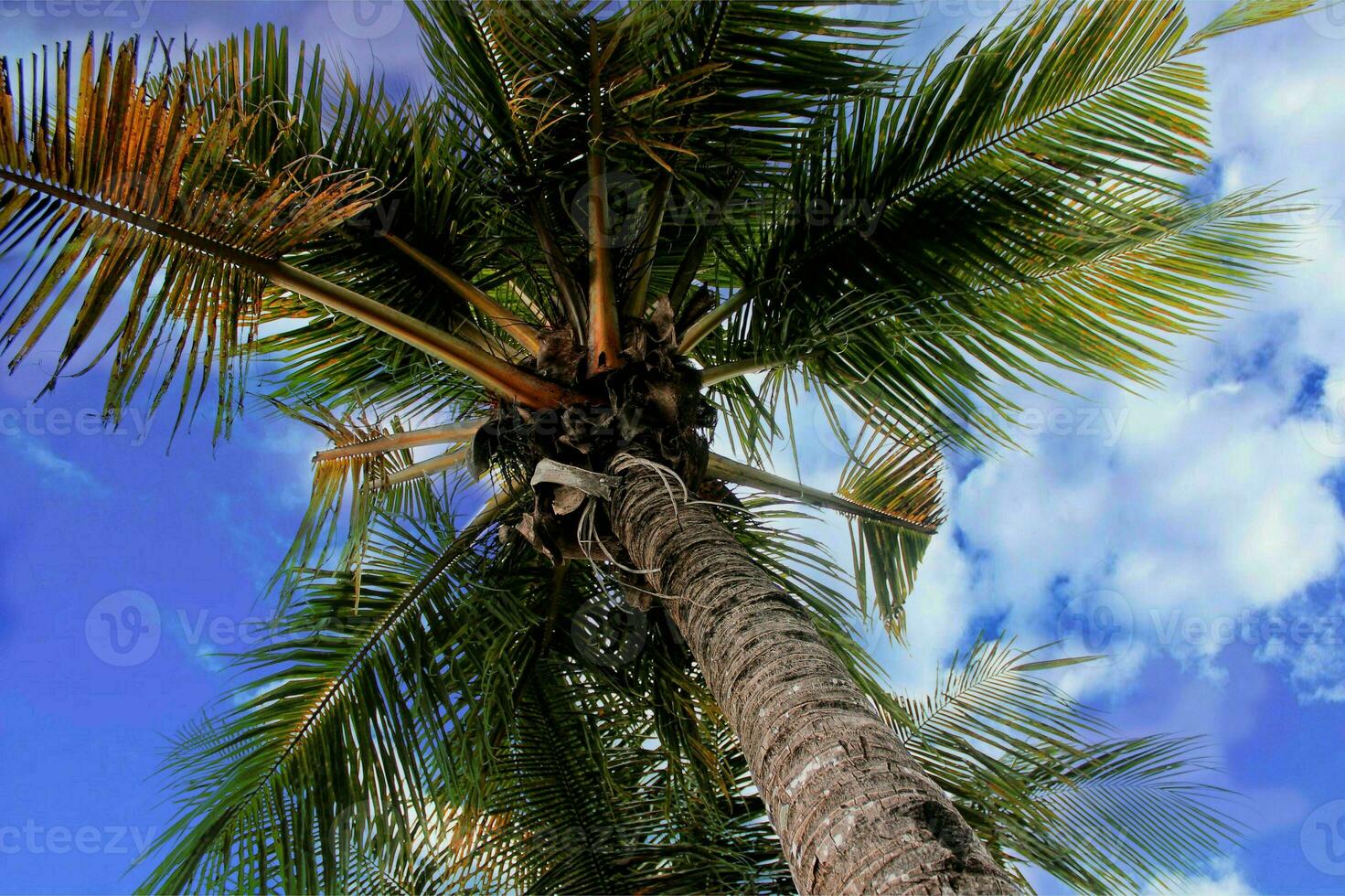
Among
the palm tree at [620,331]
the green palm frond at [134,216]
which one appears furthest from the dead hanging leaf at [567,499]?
the green palm frond at [134,216]

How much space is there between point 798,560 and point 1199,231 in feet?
7.27

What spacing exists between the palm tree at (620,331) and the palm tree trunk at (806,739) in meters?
0.10

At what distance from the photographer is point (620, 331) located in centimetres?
350

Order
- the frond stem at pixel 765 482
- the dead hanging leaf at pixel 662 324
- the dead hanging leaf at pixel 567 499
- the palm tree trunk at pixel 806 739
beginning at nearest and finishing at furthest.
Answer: the palm tree trunk at pixel 806 739, the dead hanging leaf at pixel 567 499, the dead hanging leaf at pixel 662 324, the frond stem at pixel 765 482

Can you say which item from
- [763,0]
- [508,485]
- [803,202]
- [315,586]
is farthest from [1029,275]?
[315,586]

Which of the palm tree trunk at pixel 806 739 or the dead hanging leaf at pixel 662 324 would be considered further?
the dead hanging leaf at pixel 662 324

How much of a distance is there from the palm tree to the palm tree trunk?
0.10 metres

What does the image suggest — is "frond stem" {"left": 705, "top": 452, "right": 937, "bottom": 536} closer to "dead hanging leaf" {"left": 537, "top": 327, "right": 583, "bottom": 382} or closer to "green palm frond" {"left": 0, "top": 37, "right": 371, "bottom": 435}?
"dead hanging leaf" {"left": 537, "top": 327, "right": 583, "bottom": 382}

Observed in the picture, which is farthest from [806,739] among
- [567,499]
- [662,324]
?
[662,324]

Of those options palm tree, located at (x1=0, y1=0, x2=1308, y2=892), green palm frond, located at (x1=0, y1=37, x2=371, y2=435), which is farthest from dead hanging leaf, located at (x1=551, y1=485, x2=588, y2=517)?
green palm frond, located at (x1=0, y1=37, x2=371, y2=435)

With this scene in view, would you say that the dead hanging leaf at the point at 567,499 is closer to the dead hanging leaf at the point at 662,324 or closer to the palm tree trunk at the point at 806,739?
the palm tree trunk at the point at 806,739

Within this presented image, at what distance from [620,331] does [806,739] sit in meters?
1.97

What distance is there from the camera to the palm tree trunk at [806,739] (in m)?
1.55

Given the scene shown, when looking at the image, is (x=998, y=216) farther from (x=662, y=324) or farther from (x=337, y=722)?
(x=337, y=722)
